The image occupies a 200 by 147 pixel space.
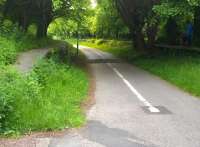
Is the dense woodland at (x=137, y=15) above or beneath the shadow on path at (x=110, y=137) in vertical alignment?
above

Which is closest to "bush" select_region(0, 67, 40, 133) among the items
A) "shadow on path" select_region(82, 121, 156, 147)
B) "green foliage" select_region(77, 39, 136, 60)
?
"shadow on path" select_region(82, 121, 156, 147)

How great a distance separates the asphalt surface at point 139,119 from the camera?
9438 mm

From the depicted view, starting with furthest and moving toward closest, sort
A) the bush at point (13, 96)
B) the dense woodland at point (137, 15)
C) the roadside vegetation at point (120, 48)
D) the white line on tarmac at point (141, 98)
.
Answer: the roadside vegetation at point (120, 48), the dense woodland at point (137, 15), the white line on tarmac at point (141, 98), the bush at point (13, 96)

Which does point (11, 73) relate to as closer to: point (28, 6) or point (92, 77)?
point (92, 77)

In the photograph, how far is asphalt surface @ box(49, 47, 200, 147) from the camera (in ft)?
31.0

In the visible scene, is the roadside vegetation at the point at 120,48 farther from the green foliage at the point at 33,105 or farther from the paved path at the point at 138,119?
the green foliage at the point at 33,105

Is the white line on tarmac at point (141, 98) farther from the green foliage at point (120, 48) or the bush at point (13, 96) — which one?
the green foliage at point (120, 48)

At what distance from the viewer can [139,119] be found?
11875 mm

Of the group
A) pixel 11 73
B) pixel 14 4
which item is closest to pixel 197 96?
pixel 11 73

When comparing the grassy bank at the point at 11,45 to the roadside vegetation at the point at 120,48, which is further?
the roadside vegetation at the point at 120,48

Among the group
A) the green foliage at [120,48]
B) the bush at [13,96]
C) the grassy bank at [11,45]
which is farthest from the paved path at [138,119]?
the green foliage at [120,48]

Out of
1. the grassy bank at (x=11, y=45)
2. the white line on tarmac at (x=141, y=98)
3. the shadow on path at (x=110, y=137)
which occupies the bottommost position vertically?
the white line on tarmac at (x=141, y=98)

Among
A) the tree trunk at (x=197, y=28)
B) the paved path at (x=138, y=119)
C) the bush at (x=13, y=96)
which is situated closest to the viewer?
the paved path at (x=138, y=119)

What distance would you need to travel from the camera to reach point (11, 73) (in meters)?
13.1
